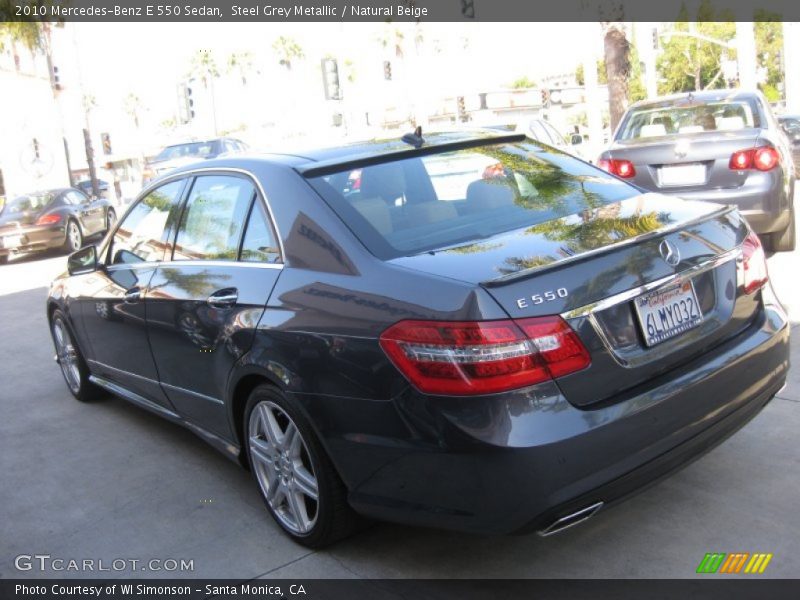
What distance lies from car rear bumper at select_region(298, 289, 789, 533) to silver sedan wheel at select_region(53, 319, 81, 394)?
3481 millimetres

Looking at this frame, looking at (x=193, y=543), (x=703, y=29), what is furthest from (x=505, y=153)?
(x=703, y=29)

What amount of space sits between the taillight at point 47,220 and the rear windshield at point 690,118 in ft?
40.2

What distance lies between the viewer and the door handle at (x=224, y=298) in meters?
3.87

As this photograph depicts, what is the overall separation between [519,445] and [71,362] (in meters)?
4.50

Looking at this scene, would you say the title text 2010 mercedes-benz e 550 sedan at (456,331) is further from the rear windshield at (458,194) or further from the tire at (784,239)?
the tire at (784,239)

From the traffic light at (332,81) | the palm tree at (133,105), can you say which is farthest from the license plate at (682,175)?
the palm tree at (133,105)

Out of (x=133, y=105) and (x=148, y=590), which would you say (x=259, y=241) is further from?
(x=133, y=105)

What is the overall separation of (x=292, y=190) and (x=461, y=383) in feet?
4.26

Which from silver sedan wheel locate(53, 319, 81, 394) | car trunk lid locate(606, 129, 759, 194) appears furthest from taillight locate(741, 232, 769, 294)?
silver sedan wheel locate(53, 319, 81, 394)

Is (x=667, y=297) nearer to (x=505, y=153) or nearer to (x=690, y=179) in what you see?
(x=505, y=153)

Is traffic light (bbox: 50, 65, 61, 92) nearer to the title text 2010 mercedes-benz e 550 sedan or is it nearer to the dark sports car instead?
the dark sports car

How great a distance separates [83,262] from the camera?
5750 mm

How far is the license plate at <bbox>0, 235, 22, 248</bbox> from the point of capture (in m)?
17.1

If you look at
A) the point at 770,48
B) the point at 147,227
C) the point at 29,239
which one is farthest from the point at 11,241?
the point at 770,48
